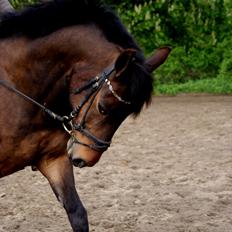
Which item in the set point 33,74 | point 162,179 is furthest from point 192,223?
point 33,74

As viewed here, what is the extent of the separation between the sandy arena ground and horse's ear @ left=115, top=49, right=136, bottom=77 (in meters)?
1.92

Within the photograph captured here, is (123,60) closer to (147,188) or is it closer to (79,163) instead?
(79,163)

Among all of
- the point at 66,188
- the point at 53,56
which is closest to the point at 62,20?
the point at 53,56

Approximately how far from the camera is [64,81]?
363 centimetres

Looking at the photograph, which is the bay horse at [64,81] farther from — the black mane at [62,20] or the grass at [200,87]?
the grass at [200,87]

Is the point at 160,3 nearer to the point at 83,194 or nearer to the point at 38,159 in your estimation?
the point at 83,194

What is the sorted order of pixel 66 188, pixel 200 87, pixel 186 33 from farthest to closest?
pixel 186 33 < pixel 200 87 < pixel 66 188

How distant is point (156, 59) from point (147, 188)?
112 inches

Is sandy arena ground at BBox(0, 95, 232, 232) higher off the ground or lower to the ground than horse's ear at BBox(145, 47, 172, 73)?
lower

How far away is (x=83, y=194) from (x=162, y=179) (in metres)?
0.95

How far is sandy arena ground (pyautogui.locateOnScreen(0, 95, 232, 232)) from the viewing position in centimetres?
508

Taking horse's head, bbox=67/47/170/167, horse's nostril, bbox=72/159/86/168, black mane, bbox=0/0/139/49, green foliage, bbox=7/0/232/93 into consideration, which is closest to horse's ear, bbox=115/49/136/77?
horse's head, bbox=67/47/170/167

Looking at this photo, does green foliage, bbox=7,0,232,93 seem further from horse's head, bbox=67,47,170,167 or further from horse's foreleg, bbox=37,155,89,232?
horse's head, bbox=67,47,170,167

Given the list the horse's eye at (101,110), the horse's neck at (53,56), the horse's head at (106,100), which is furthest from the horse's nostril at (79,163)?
the horse's neck at (53,56)
